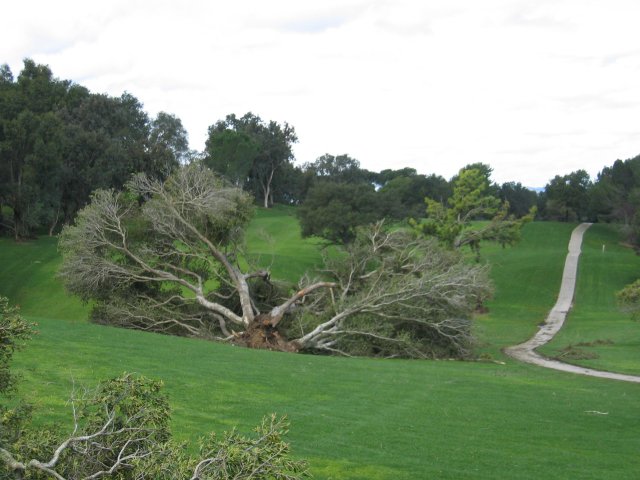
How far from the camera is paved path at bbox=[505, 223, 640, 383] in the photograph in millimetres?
25062

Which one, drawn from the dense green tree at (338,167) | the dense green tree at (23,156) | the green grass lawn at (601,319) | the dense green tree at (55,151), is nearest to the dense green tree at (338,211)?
the dense green tree at (55,151)

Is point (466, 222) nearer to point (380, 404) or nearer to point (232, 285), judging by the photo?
point (232, 285)

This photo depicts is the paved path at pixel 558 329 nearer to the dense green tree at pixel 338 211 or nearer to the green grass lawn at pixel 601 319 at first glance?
the green grass lawn at pixel 601 319

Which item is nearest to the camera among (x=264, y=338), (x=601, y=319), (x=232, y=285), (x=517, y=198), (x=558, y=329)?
(x=264, y=338)

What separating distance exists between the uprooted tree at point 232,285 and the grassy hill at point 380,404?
2486 millimetres

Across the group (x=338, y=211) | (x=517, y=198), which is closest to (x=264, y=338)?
(x=338, y=211)

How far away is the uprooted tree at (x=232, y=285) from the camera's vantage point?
25.5m

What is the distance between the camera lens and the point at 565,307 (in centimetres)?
5181

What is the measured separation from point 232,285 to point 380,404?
1380 cm

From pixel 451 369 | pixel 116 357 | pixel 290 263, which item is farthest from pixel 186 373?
pixel 290 263

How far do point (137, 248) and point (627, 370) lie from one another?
18.6 meters

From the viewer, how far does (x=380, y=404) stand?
14.5m

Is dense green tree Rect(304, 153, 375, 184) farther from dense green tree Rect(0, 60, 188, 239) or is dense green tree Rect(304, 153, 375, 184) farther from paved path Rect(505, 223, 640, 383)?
dense green tree Rect(0, 60, 188, 239)

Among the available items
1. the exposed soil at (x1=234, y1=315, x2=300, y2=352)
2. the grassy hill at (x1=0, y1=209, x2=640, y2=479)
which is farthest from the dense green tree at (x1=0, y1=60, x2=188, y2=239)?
the grassy hill at (x1=0, y1=209, x2=640, y2=479)
